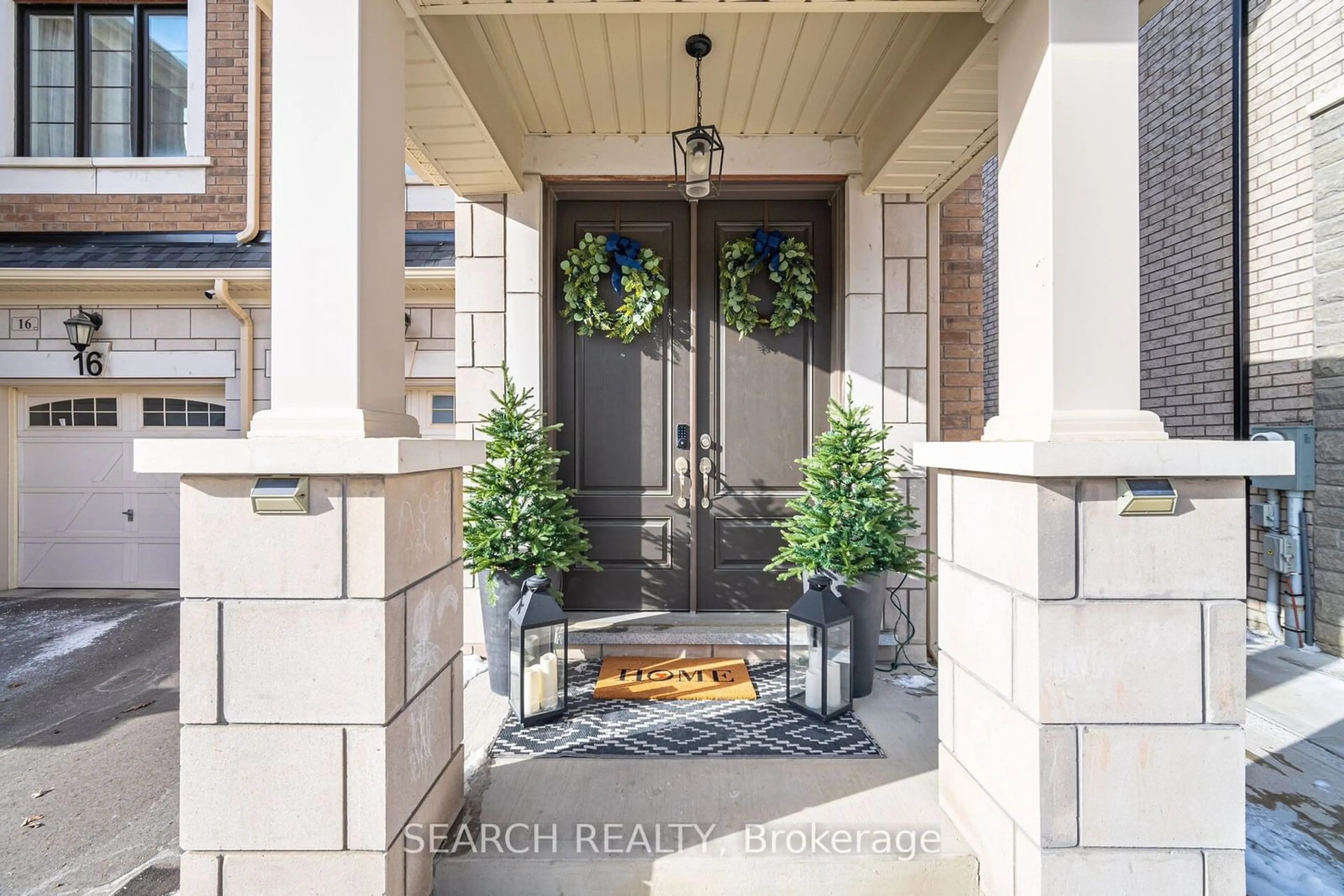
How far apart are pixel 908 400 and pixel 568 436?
6.03 feet

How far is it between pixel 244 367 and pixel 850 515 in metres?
5.05

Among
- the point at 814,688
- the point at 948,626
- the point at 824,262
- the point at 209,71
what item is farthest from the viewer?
the point at 209,71

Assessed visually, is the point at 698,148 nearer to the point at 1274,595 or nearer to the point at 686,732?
the point at 686,732

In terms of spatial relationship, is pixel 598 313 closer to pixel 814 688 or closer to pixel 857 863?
pixel 814 688

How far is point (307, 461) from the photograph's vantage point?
138 centimetres

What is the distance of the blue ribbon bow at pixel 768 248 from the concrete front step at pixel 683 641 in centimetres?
195

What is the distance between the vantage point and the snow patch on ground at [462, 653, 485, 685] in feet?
9.44

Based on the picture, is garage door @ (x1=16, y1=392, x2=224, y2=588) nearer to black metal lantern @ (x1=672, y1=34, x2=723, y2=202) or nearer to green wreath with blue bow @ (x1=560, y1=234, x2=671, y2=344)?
green wreath with blue bow @ (x1=560, y1=234, x2=671, y2=344)

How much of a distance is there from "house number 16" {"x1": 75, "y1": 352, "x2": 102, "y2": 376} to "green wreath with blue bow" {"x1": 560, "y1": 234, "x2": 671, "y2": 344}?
446cm

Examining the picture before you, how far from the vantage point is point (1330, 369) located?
334 centimetres

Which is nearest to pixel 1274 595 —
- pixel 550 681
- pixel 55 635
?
pixel 550 681

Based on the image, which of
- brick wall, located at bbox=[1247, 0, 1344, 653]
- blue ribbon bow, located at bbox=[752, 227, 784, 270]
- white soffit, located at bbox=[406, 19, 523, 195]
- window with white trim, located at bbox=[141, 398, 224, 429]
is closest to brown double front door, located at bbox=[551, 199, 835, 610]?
blue ribbon bow, located at bbox=[752, 227, 784, 270]

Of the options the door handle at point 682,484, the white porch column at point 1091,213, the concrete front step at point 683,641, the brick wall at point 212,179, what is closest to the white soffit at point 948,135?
the white porch column at point 1091,213

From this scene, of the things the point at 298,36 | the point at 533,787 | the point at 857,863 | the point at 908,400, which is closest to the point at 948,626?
the point at 857,863
